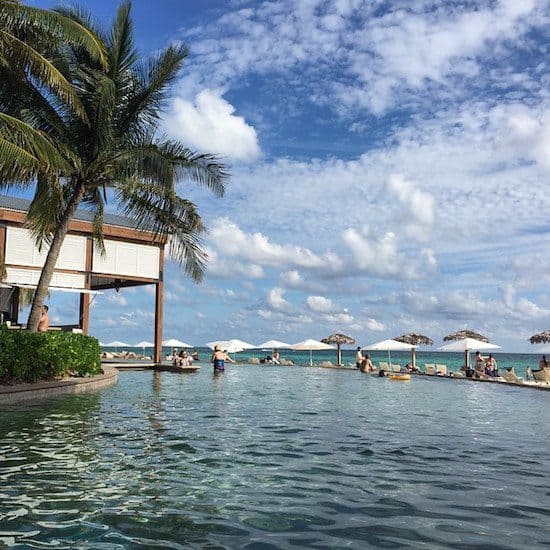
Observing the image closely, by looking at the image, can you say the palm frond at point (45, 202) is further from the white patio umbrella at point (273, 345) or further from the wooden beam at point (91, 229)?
the white patio umbrella at point (273, 345)

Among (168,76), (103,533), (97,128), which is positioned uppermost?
(168,76)

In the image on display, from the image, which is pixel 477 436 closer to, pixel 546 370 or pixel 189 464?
pixel 189 464

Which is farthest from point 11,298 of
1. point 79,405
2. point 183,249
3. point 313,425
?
point 313,425

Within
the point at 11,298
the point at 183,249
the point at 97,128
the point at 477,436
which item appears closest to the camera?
the point at 477,436

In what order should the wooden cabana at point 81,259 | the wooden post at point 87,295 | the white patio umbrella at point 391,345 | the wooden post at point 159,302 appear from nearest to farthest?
→ 1. the wooden cabana at point 81,259
2. the wooden post at point 87,295
3. the wooden post at point 159,302
4. the white patio umbrella at point 391,345

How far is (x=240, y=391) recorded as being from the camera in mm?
19078

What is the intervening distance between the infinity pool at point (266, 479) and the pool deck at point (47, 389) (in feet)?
2.62

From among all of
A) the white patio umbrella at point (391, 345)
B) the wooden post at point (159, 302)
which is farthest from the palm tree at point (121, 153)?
the white patio umbrella at point (391, 345)

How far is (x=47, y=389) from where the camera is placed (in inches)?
575

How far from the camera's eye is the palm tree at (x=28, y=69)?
43.4 feet

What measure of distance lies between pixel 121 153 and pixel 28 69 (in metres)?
3.70

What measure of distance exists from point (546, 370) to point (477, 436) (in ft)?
51.8

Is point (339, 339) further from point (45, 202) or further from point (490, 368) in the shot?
point (45, 202)

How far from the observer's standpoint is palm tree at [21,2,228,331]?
17.8 meters
